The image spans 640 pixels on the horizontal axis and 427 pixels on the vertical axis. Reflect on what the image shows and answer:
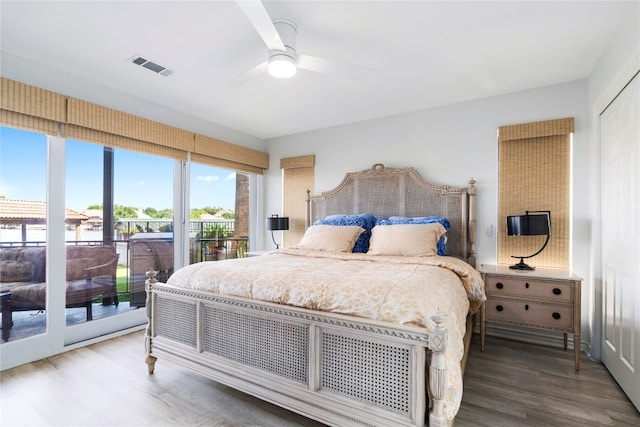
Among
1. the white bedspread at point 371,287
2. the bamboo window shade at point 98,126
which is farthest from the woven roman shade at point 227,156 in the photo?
the white bedspread at point 371,287

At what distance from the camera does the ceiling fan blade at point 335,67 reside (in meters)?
2.10

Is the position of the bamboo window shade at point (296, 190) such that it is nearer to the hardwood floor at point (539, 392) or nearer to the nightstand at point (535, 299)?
the nightstand at point (535, 299)

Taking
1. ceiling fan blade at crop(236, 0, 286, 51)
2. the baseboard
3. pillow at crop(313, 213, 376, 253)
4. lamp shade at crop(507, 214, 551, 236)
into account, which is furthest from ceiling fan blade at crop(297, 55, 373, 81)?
the baseboard

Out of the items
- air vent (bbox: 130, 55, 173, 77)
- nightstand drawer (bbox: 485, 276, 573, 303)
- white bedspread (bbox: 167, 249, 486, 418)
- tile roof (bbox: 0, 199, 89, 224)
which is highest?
air vent (bbox: 130, 55, 173, 77)

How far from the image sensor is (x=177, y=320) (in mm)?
2277

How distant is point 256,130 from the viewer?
459cm

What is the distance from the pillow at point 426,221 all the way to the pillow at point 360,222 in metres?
0.14

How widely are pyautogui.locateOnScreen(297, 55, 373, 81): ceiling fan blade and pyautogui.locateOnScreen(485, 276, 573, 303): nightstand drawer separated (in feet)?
6.89

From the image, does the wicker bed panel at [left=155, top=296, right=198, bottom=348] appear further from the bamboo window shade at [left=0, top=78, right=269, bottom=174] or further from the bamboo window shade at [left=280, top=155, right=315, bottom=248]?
the bamboo window shade at [left=280, top=155, right=315, bottom=248]

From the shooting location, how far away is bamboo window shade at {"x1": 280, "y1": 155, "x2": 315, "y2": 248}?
4.60m

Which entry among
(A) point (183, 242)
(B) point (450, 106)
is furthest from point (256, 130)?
(B) point (450, 106)

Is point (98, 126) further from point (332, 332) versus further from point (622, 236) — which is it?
point (622, 236)

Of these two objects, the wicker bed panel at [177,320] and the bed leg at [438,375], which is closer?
the bed leg at [438,375]

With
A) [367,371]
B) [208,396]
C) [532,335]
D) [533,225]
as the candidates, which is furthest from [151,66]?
[532,335]
